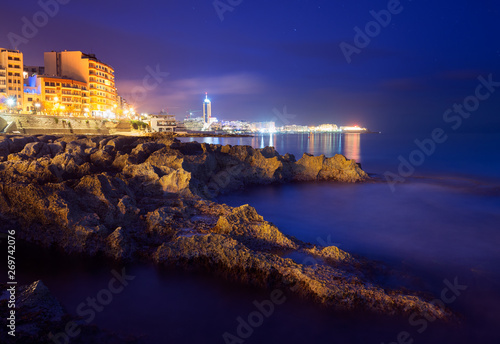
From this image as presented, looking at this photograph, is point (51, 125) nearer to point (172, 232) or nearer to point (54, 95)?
point (54, 95)

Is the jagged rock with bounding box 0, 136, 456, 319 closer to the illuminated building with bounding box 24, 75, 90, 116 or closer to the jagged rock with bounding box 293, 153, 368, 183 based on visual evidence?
the jagged rock with bounding box 293, 153, 368, 183

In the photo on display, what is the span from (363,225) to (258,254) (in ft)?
22.2

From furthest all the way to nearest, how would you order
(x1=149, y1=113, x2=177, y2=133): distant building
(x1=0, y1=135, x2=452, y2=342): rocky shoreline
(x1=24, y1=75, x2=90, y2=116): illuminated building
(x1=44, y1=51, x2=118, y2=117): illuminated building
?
(x1=149, y1=113, x2=177, y2=133): distant building
(x1=44, y1=51, x2=118, y2=117): illuminated building
(x1=24, y1=75, x2=90, y2=116): illuminated building
(x1=0, y1=135, x2=452, y2=342): rocky shoreline

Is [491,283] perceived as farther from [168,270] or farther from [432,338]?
[168,270]

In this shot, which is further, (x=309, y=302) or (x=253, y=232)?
(x=253, y=232)

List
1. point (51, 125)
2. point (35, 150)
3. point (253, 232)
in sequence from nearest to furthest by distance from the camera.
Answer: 1. point (253, 232)
2. point (35, 150)
3. point (51, 125)

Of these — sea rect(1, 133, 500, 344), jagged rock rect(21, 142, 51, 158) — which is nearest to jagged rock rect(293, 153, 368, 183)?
sea rect(1, 133, 500, 344)

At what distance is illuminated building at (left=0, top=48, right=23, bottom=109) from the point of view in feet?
178

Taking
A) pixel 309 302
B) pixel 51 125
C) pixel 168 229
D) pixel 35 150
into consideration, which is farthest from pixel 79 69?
pixel 309 302

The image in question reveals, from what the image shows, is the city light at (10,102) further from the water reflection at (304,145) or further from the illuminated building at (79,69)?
the water reflection at (304,145)

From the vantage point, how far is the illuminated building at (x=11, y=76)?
54281 millimetres

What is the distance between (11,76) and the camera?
55250mm

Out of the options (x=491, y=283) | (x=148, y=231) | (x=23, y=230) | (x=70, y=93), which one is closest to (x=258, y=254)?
(x=148, y=231)

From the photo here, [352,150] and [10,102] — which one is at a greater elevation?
[10,102]
